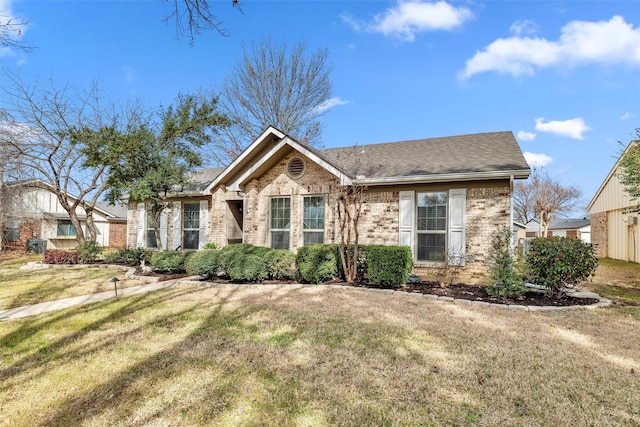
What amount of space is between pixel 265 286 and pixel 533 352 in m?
6.13

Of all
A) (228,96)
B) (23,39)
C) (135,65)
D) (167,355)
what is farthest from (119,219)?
(167,355)

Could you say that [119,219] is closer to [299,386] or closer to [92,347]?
[92,347]

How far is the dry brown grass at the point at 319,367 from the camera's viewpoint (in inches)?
114

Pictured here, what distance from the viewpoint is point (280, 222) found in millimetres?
11859

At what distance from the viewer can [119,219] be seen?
2741cm

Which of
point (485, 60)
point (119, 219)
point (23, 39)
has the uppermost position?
point (485, 60)

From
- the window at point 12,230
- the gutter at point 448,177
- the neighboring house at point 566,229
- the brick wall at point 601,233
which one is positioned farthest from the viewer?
the neighboring house at point 566,229

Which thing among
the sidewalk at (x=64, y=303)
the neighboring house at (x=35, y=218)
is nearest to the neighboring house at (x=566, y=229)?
the sidewalk at (x=64, y=303)

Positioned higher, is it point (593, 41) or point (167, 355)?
point (593, 41)

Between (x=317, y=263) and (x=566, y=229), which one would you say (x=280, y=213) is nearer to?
(x=317, y=263)

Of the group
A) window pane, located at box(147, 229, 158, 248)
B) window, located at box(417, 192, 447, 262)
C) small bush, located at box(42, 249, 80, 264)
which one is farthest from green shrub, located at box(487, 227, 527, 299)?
small bush, located at box(42, 249, 80, 264)

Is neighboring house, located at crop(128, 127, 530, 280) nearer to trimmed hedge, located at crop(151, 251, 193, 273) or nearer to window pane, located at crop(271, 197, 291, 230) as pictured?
window pane, located at crop(271, 197, 291, 230)

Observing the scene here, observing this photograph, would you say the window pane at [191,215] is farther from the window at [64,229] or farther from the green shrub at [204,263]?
the window at [64,229]

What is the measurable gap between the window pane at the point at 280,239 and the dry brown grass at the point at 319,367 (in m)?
5.45
